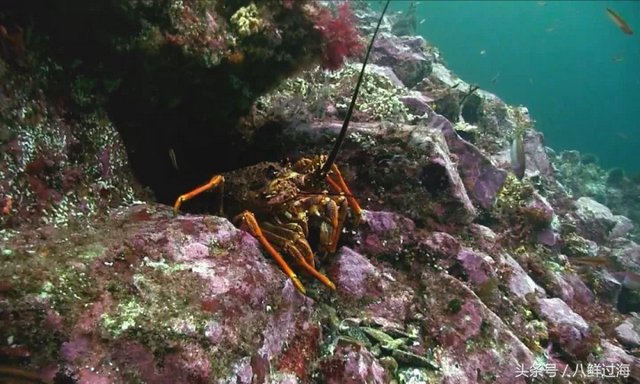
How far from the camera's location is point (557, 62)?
10262 cm

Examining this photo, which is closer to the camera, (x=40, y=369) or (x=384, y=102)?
(x=40, y=369)

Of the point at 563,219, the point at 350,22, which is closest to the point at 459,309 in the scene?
the point at 350,22

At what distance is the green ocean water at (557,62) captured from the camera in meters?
76.8

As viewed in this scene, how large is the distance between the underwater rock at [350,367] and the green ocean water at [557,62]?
77.8 meters

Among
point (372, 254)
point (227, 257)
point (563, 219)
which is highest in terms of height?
point (227, 257)

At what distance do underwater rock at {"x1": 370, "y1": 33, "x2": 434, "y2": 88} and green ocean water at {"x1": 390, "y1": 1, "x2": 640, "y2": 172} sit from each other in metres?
66.3

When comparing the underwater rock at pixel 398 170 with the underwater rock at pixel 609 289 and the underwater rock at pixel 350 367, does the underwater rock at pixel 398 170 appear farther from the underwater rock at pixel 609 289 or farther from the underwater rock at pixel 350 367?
the underwater rock at pixel 609 289

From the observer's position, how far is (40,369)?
167 cm

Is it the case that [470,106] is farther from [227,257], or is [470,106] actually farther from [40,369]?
[40,369]

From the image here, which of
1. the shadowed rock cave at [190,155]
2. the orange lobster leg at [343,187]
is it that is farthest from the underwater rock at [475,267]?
the shadowed rock cave at [190,155]

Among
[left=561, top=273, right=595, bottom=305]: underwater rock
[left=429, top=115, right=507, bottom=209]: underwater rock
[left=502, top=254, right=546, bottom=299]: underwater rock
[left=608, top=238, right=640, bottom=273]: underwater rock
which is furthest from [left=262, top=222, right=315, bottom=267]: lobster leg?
[left=608, top=238, right=640, bottom=273]: underwater rock

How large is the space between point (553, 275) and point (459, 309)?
358 centimetres

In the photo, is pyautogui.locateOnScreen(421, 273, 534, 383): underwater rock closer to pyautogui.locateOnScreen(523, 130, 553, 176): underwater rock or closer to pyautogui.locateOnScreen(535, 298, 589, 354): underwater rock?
pyautogui.locateOnScreen(535, 298, 589, 354): underwater rock

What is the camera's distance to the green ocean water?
7675 cm
